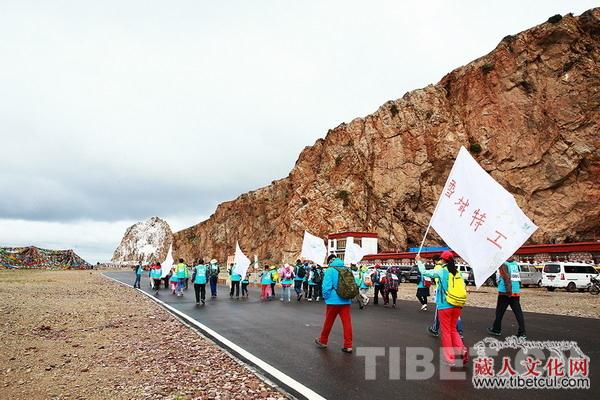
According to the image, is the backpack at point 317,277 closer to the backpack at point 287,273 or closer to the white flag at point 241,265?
the backpack at point 287,273

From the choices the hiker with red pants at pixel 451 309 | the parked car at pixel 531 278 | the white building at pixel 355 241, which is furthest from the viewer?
the white building at pixel 355 241

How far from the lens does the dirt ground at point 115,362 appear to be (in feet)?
Answer: 18.5

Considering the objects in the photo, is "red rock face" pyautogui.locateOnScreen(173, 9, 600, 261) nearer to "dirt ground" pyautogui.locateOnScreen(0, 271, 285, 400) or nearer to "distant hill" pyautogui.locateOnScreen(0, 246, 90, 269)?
"distant hill" pyautogui.locateOnScreen(0, 246, 90, 269)

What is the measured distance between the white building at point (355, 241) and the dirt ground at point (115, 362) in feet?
167

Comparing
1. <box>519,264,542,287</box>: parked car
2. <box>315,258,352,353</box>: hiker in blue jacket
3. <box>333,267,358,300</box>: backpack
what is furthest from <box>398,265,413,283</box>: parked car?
<box>333,267,358,300</box>: backpack

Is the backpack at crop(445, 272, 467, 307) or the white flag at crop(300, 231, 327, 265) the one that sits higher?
the white flag at crop(300, 231, 327, 265)

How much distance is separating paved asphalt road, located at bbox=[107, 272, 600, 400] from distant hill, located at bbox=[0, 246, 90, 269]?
7402 cm

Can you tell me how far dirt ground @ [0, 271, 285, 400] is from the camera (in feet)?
18.5

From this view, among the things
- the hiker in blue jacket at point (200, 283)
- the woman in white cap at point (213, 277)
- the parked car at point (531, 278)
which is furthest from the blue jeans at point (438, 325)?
the parked car at point (531, 278)

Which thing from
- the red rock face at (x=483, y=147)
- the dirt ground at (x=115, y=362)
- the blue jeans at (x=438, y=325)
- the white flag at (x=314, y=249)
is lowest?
the dirt ground at (x=115, y=362)

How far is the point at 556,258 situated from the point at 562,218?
2756 cm

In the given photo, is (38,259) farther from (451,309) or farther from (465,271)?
(451,309)

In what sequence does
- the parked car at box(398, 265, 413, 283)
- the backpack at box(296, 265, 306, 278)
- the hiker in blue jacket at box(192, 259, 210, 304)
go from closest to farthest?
the hiker in blue jacket at box(192, 259, 210, 304) → the backpack at box(296, 265, 306, 278) → the parked car at box(398, 265, 413, 283)

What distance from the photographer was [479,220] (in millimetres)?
7781
